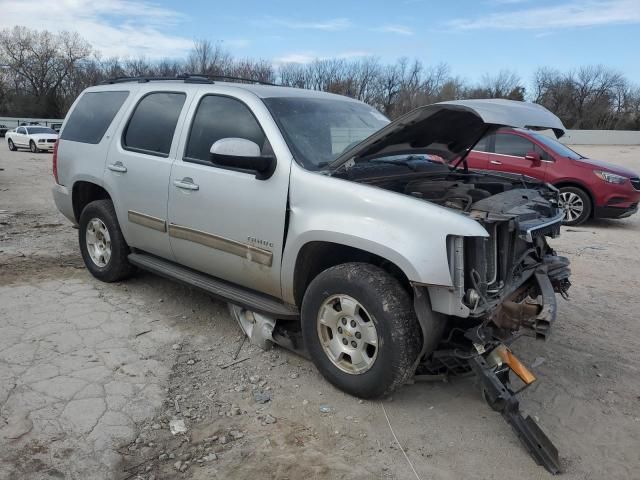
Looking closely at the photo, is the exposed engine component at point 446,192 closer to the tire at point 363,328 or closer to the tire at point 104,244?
the tire at point 363,328

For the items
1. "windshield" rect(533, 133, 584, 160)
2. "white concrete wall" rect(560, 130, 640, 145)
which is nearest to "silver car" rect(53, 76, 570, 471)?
"windshield" rect(533, 133, 584, 160)

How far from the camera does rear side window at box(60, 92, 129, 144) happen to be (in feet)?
16.8

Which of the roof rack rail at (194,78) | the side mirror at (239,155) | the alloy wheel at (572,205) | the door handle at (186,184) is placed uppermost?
the roof rack rail at (194,78)

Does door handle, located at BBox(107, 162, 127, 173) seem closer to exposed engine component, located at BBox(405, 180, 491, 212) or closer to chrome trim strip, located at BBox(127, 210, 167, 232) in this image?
chrome trim strip, located at BBox(127, 210, 167, 232)

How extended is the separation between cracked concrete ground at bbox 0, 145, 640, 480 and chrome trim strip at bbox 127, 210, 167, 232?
0.80 metres

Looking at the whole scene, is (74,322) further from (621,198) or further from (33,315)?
(621,198)

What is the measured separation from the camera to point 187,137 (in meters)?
4.27

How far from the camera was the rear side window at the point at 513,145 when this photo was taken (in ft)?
33.3

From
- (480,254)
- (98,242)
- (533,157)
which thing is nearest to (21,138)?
(98,242)

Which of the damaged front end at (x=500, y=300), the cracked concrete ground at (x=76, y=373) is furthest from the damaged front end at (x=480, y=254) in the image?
the cracked concrete ground at (x=76, y=373)

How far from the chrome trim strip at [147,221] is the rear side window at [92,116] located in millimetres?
952

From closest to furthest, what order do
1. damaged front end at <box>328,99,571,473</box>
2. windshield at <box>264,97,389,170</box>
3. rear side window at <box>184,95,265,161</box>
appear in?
damaged front end at <box>328,99,571,473</box> < windshield at <box>264,97,389,170</box> < rear side window at <box>184,95,265,161</box>

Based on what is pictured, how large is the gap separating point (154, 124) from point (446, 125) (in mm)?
2516

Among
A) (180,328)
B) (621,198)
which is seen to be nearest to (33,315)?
(180,328)
